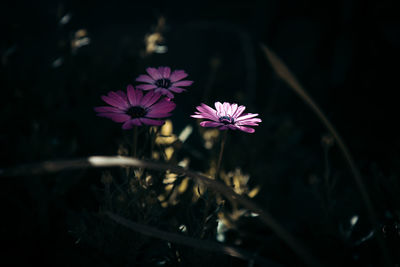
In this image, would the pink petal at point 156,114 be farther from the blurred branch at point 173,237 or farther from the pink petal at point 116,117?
the blurred branch at point 173,237

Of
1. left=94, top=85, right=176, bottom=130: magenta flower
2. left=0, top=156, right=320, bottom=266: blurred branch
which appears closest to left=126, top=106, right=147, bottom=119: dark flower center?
left=94, top=85, right=176, bottom=130: magenta flower

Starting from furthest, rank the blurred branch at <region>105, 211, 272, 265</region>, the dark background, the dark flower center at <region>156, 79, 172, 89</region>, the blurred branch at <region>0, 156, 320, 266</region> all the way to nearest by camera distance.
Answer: the dark background
the dark flower center at <region>156, 79, 172, 89</region>
the blurred branch at <region>105, 211, 272, 265</region>
the blurred branch at <region>0, 156, 320, 266</region>

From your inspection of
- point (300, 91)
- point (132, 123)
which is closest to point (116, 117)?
point (132, 123)

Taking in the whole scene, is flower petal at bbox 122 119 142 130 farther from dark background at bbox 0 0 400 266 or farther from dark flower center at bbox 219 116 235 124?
dark background at bbox 0 0 400 266

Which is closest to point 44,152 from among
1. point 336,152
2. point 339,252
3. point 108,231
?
point 108,231

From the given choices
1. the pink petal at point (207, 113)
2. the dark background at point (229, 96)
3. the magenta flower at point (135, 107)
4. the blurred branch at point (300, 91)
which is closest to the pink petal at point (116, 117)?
the magenta flower at point (135, 107)

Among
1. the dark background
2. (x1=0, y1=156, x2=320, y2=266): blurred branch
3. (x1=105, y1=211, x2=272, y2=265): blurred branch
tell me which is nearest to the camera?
(x1=0, y1=156, x2=320, y2=266): blurred branch

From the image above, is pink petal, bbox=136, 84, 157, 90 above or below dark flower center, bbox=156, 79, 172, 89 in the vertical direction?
below
